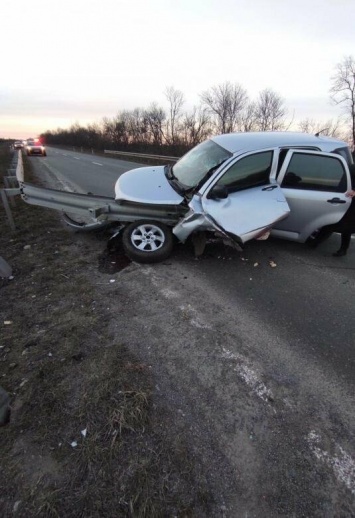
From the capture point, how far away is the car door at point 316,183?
197 inches

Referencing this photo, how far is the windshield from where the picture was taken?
5.09 m

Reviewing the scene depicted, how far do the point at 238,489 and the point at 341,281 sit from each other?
345cm

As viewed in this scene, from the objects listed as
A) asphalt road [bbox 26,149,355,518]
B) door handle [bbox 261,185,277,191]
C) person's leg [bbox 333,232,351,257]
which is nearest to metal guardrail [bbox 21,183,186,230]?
asphalt road [bbox 26,149,355,518]

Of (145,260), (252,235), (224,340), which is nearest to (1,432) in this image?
(224,340)

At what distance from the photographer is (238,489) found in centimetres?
201

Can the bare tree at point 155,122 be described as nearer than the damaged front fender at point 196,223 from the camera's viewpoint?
No

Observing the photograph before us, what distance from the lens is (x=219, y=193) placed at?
4.54m

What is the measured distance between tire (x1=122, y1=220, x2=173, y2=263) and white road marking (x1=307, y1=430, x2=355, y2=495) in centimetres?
325

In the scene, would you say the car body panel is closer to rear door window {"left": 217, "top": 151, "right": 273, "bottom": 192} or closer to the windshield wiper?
rear door window {"left": 217, "top": 151, "right": 273, "bottom": 192}

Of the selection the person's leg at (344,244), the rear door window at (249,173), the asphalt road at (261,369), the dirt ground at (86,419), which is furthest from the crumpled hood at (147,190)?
the person's leg at (344,244)

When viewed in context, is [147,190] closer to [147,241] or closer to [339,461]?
[147,241]

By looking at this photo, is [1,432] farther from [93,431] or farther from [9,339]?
[9,339]

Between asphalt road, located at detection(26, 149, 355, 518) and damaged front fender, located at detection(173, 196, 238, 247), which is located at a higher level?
damaged front fender, located at detection(173, 196, 238, 247)

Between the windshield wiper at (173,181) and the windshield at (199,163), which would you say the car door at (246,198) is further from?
the windshield wiper at (173,181)
